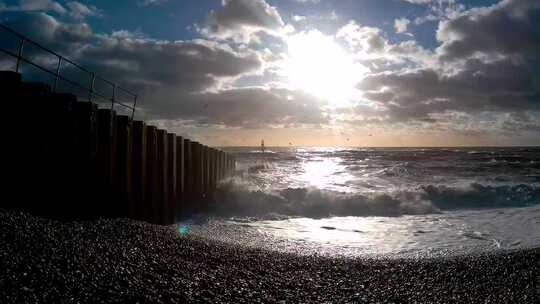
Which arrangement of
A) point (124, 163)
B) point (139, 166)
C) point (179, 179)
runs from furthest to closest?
point (179, 179)
point (139, 166)
point (124, 163)

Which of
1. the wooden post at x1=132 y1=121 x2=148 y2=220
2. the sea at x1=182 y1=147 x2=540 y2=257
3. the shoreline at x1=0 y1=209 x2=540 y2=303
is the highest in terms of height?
the wooden post at x1=132 y1=121 x2=148 y2=220

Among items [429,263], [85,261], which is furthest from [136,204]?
[429,263]

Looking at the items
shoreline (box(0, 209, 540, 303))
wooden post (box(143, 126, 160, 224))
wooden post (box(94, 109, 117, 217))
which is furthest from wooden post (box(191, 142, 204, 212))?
shoreline (box(0, 209, 540, 303))

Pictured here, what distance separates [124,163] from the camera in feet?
20.7

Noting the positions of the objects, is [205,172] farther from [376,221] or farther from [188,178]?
[376,221]

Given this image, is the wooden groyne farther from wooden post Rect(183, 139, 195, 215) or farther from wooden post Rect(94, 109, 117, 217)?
wooden post Rect(183, 139, 195, 215)

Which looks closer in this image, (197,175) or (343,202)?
(197,175)

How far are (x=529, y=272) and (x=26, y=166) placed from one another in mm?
5962

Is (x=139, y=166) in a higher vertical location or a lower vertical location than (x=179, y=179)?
higher

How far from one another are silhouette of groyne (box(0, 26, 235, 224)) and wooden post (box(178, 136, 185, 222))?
3.87 feet

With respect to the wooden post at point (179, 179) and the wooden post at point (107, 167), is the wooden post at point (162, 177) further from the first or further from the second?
the wooden post at point (107, 167)

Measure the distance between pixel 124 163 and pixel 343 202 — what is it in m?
6.64

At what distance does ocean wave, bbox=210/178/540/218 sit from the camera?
10500 mm

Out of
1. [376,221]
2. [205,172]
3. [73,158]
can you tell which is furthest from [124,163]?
[376,221]
